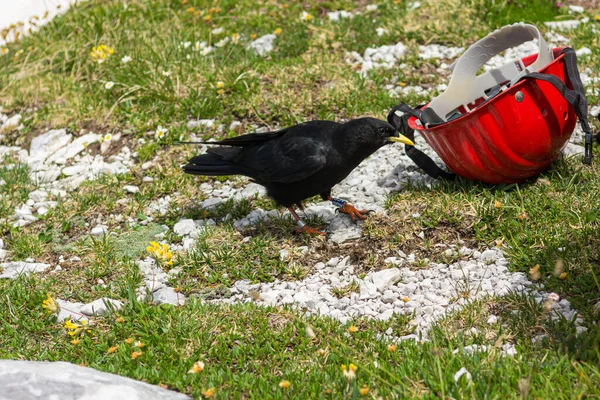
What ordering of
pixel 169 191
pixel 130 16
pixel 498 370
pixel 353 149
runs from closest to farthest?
pixel 498 370 < pixel 353 149 < pixel 169 191 < pixel 130 16

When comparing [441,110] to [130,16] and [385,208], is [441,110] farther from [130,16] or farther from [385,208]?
[130,16]

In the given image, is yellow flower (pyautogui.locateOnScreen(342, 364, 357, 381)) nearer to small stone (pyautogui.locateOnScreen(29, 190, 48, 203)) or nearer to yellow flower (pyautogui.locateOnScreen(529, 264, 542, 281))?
yellow flower (pyautogui.locateOnScreen(529, 264, 542, 281))

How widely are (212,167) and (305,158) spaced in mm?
882

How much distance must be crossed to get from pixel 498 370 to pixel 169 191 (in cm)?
381

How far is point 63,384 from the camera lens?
3.32 m

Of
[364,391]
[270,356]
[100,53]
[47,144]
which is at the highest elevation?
[100,53]

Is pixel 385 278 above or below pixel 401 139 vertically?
below

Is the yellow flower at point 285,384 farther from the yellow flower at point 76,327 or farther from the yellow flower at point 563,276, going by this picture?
the yellow flower at point 563,276

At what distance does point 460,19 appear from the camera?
8.30m

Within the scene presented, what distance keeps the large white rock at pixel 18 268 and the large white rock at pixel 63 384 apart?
79.9 inches

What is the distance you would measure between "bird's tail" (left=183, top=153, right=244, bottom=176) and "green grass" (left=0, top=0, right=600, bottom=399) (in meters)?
0.40

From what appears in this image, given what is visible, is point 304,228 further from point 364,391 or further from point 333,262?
point 364,391

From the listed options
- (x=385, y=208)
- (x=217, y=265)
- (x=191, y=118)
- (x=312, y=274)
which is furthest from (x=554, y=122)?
(x=191, y=118)

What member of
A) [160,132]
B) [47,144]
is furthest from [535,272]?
[47,144]
